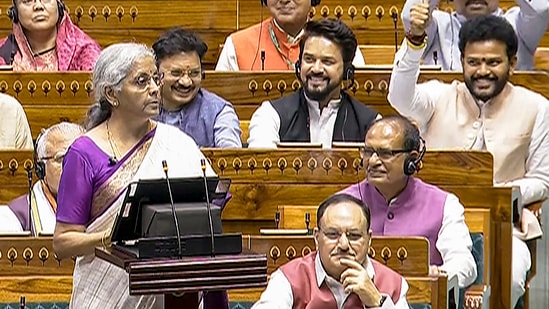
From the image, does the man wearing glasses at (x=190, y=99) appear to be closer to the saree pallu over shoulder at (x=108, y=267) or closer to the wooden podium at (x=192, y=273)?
the saree pallu over shoulder at (x=108, y=267)

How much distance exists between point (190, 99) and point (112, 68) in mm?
1136

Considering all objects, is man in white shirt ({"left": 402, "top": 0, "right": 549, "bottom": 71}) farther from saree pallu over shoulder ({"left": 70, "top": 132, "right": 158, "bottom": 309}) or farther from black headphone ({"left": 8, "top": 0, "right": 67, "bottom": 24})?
saree pallu over shoulder ({"left": 70, "top": 132, "right": 158, "bottom": 309})

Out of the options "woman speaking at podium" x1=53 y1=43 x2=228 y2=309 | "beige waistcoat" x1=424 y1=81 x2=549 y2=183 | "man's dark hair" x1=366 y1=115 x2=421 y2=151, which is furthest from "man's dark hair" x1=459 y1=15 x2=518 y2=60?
"woman speaking at podium" x1=53 y1=43 x2=228 y2=309

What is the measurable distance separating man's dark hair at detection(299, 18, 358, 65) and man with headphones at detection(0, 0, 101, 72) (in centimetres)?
74

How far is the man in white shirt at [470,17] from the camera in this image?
12.9ft

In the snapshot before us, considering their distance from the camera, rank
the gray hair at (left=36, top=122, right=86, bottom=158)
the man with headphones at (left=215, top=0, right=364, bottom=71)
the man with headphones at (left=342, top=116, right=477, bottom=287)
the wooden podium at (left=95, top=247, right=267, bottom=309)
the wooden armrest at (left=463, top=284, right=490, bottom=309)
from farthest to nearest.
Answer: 1. the man with headphones at (left=215, top=0, right=364, bottom=71)
2. the gray hair at (left=36, top=122, right=86, bottom=158)
3. the man with headphones at (left=342, top=116, right=477, bottom=287)
4. the wooden armrest at (left=463, top=284, right=490, bottom=309)
5. the wooden podium at (left=95, top=247, right=267, bottom=309)

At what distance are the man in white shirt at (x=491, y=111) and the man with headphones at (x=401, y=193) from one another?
440 mm

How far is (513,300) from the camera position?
3.27 metres

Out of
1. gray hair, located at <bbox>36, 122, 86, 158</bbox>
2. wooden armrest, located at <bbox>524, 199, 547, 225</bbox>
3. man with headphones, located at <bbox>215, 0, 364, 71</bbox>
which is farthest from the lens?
man with headphones, located at <bbox>215, 0, 364, 71</bbox>

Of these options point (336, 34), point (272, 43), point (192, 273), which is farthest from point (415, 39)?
point (192, 273)

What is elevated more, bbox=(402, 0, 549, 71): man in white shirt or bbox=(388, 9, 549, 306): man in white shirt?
bbox=(402, 0, 549, 71): man in white shirt

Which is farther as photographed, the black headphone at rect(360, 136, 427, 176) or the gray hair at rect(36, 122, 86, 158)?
the gray hair at rect(36, 122, 86, 158)

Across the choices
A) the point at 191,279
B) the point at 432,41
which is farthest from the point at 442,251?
the point at 432,41

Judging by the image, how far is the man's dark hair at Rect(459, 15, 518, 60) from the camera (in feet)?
11.4
